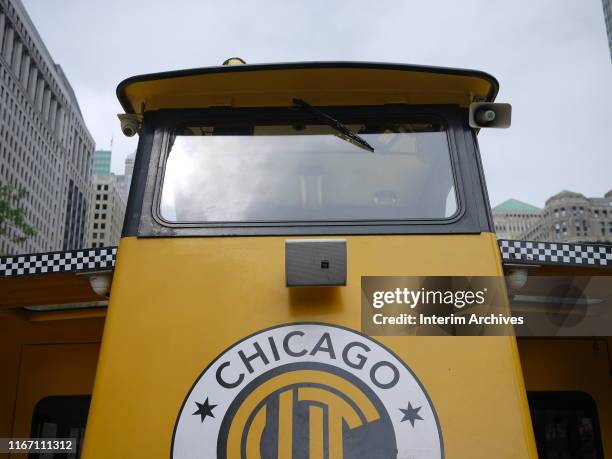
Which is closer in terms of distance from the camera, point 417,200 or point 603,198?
point 417,200

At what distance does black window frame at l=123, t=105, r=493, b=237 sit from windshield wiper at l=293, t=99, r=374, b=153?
4 centimetres

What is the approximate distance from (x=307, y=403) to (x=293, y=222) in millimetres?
790

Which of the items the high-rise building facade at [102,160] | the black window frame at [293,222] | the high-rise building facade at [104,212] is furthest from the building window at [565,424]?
the high-rise building facade at [102,160]

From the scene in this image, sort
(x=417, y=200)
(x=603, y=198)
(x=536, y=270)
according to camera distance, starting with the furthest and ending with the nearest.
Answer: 1. (x=603, y=198)
2. (x=536, y=270)
3. (x=417, y=200)

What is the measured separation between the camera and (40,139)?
82.2 m

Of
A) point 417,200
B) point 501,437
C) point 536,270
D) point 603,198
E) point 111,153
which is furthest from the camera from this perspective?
point 111,153

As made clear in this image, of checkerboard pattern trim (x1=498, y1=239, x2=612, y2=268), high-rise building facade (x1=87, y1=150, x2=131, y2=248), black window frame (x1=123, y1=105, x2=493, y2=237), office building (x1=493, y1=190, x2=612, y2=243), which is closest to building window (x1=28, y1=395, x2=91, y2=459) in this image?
black window frame (x1=123, y1=105, x2=493, y2=237)

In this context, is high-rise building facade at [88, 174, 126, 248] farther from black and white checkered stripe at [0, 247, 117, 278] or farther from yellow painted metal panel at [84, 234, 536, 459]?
yellow painted metal panel at [84, 234, 536, 459]

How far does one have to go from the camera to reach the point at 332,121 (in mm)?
2822

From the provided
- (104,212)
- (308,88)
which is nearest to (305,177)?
(308,88)

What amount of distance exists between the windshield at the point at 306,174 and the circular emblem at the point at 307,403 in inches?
23.4

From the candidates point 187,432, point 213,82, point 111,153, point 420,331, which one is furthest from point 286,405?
point 111,153

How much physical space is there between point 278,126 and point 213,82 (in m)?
0.36

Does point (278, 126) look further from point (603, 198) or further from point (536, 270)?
point (603, 198)
